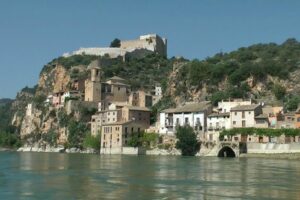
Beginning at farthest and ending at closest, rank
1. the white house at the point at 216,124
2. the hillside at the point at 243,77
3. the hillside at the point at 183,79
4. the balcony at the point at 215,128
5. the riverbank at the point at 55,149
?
the riverbank at the point at 55,149, the hillside at the point at 183,79, the hillside at the point at 243,77, the balcony at the point at 215,128, the white house at the point at 216,124

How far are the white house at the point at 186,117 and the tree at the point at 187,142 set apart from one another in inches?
154

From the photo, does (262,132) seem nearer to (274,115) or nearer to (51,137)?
(274,115)

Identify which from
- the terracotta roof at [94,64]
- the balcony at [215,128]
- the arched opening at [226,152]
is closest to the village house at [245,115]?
the balcony at [215,128]

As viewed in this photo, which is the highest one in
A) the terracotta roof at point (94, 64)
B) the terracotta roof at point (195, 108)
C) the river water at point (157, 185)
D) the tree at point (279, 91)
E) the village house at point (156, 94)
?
the terracotta roof at point (94, 64)

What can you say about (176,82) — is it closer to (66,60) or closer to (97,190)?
(66,60)

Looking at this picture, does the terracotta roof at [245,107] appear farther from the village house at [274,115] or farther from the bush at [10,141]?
the bush at [10,141]

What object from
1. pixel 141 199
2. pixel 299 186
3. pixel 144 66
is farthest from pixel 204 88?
pixel 141 199

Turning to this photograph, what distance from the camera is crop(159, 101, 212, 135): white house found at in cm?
9054

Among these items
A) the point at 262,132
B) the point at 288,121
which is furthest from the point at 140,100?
the point at 288,121

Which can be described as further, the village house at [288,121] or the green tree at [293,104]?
the green tree at [293,104]

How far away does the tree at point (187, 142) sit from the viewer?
282 feet

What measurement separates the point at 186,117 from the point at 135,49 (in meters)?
69.9

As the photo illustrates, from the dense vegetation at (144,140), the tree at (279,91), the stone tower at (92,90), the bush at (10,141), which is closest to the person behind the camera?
the dense vegetation at (144,140)

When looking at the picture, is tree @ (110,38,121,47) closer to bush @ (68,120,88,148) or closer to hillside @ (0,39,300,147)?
hillside @ (0,39,300,147)
